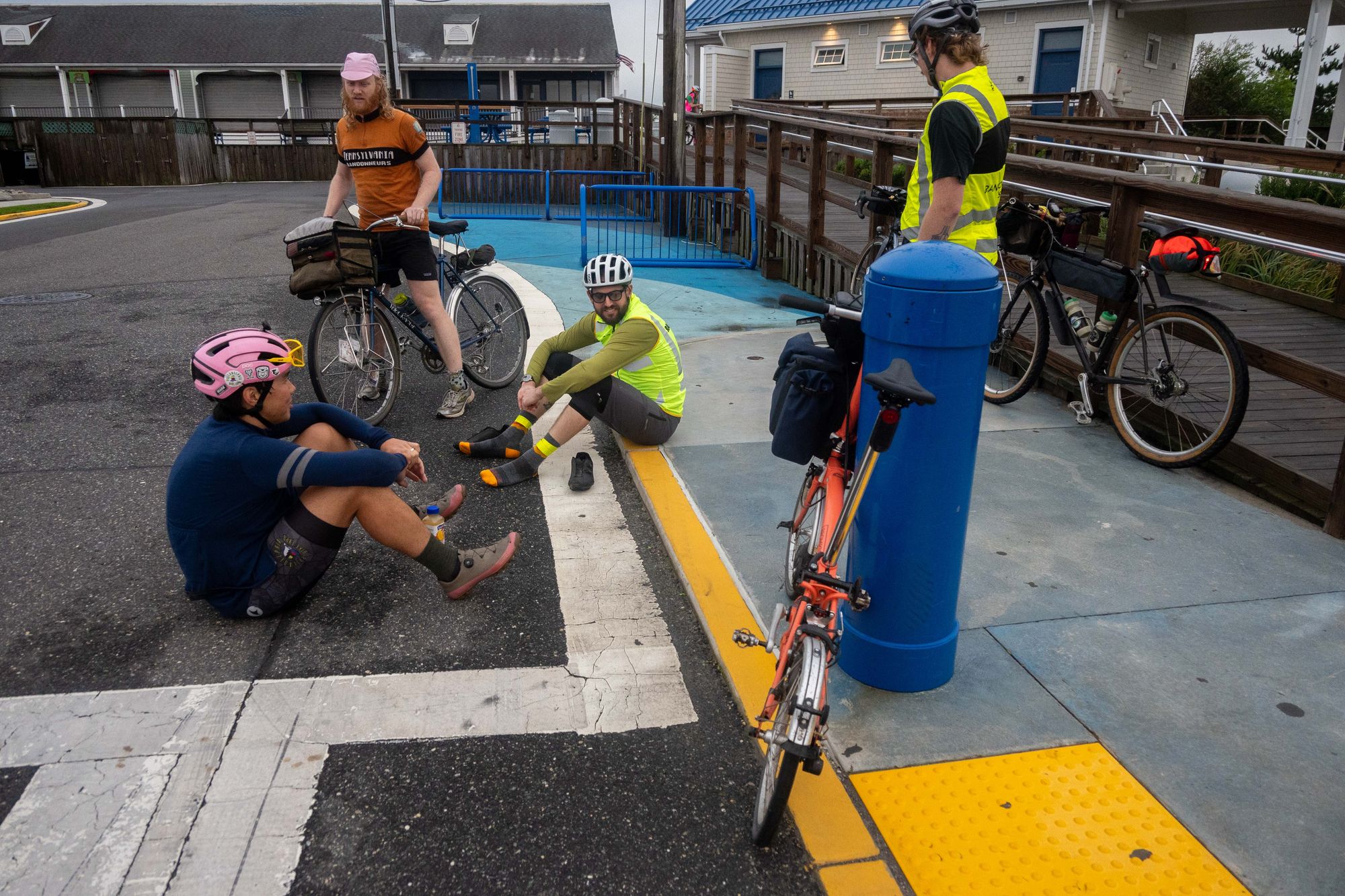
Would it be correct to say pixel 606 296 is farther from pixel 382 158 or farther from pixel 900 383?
pixel 900 383

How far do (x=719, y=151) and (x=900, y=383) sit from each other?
36.7 feet

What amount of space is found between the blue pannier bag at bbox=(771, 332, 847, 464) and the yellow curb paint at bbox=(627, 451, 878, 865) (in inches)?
27.9

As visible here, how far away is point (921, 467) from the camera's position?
9.71 ft

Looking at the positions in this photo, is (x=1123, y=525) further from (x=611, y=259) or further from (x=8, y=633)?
(x=8, y=633)

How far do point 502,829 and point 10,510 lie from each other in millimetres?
3403

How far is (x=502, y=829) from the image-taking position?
8.73ft

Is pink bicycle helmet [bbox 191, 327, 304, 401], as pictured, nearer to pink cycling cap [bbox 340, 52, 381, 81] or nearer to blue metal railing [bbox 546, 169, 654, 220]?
pink cycling cap [bbox 340, 52, 381, 81]

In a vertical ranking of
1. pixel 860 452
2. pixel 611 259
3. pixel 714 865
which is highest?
pixel 611 259

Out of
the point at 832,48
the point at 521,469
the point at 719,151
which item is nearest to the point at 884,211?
the point at 521,469

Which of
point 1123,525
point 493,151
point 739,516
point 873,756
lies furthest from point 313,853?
point 493,151

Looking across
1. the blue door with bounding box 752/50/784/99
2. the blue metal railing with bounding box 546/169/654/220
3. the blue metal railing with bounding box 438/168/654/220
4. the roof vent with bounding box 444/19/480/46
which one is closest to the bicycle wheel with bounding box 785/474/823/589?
the blue metal railing with bounding box 546/169/654/220

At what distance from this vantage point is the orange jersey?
18.9ft

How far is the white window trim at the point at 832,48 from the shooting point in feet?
93.0

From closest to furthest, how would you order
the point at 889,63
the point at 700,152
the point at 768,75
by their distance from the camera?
the point at 700,152
the point at 889,63
the point at 768,75
